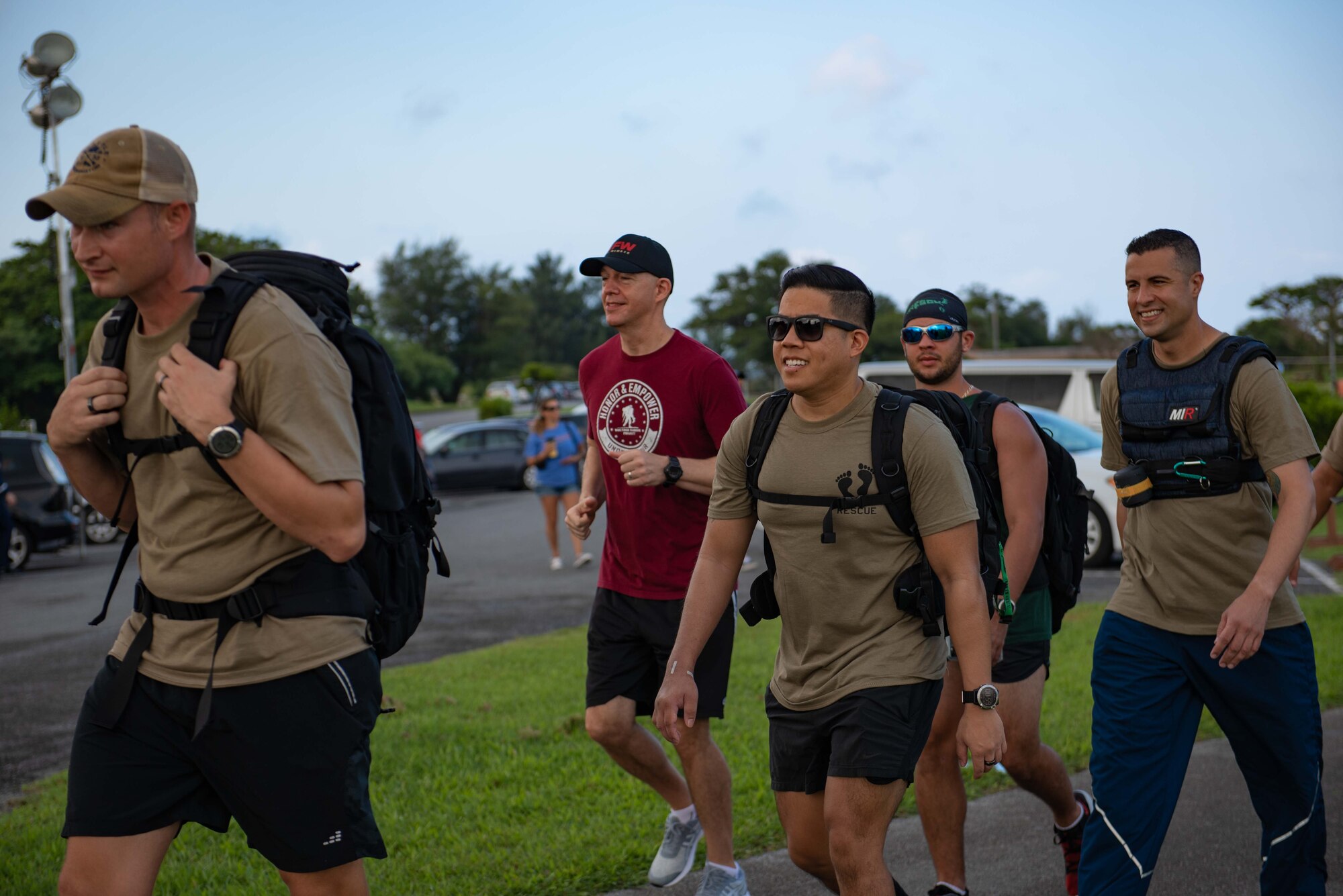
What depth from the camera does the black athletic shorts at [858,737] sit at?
3.09 m

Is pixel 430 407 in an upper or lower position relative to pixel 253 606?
lower

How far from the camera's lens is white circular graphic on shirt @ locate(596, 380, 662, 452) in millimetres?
4641

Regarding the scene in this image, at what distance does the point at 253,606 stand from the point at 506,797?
3180 mm

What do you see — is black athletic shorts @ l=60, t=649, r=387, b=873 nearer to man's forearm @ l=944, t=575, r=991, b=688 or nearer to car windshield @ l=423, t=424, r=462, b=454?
man's forearm @ l=944, t=575, r=991, b=688

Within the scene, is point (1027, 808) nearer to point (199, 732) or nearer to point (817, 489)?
point (817, 489)

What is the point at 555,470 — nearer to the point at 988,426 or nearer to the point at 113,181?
the point at 988,426

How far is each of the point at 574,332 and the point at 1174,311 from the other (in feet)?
396

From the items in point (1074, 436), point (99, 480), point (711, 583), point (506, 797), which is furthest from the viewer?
point (1074, 436)

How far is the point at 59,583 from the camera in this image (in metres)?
14.3

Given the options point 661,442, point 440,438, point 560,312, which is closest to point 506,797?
point 661,442

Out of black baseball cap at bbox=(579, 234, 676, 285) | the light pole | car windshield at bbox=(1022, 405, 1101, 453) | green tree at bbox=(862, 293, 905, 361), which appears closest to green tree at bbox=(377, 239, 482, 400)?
green tree at bbox=(862, 293, 905, 361)

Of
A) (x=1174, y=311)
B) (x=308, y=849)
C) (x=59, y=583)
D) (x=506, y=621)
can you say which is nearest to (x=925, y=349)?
(x=1174, y=311)

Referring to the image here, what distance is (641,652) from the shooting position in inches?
181

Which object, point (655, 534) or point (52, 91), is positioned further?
point (52, 91)
